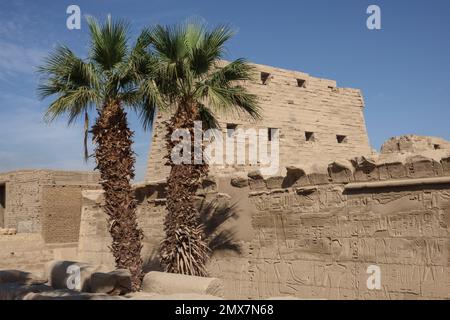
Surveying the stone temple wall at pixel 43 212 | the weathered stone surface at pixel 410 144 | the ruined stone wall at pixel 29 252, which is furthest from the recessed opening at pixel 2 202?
the weathered stone surface at pixel 410 144

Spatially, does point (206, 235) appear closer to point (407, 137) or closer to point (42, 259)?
point (407, 137)

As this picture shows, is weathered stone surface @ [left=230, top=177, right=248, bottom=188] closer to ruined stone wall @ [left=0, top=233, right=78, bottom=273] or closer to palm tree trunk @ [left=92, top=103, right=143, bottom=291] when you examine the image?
palm tree trunk @ [left=92, top=103, right=143, bottom=291]

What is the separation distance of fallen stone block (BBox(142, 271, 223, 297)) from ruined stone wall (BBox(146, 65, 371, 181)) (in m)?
6.58

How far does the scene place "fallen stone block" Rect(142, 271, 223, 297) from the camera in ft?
24.5

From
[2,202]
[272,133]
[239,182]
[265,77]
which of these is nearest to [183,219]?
[239,182]

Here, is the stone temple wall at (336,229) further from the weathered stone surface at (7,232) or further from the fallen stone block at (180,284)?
the weathered stone surface at (7,232)

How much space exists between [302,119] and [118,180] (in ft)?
28.6

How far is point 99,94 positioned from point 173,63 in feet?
5.24

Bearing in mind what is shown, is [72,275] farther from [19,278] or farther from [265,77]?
[265,77]

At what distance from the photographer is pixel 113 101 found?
33.2 ft

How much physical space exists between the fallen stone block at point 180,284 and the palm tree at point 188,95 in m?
1.23

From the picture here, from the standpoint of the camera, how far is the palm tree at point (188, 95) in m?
9.59
